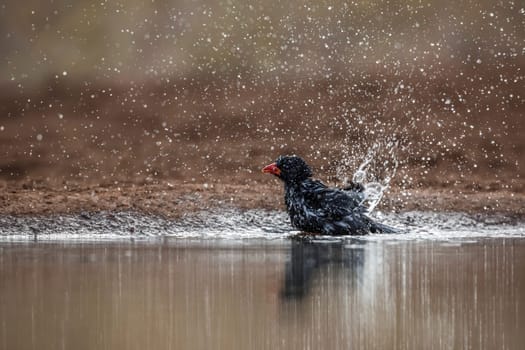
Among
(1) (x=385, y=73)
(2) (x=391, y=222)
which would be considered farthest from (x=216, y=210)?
(1) (x=385, y=73)

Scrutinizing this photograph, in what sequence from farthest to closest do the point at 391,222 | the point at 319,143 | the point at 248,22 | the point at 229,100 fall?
the point at 248,22, the point at 229,100, the point at 319,143, the point at 391,222

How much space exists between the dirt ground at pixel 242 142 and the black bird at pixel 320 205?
1.06m

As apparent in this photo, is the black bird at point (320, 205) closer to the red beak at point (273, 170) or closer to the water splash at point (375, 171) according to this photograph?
the red beak at point (273, 170)

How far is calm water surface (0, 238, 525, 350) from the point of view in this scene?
21.0ft

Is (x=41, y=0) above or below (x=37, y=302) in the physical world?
above

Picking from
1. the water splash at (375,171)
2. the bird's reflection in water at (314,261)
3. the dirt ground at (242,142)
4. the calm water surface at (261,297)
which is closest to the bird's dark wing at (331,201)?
the water splash at (375,171)

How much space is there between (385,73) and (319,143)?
8.63 feet

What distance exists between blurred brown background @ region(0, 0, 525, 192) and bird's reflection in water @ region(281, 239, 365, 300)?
3924mm

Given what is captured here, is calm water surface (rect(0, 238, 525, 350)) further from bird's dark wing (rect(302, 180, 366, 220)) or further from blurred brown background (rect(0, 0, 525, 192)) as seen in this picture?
blurred brown background (rect(0, 0, 525, 192))

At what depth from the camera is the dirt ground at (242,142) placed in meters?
14.6

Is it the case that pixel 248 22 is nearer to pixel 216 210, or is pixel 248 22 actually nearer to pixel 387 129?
pixel 387 129

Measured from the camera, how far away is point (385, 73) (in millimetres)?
18953

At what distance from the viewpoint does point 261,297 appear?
7.74 metres

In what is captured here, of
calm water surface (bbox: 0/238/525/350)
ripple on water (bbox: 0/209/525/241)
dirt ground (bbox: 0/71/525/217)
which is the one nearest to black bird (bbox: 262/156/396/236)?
ripple on water (bbox: 0/209/525/241)
